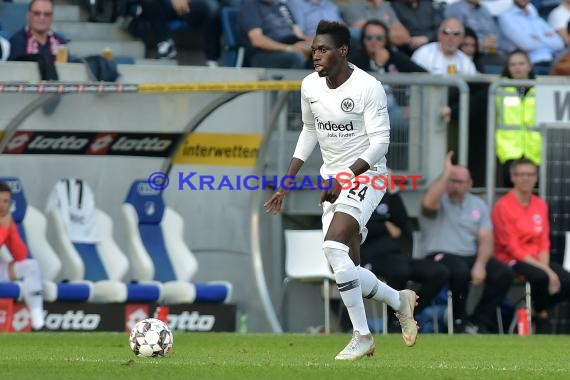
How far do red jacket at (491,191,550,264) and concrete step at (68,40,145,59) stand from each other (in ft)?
14.6

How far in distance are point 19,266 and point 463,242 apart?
4.49m

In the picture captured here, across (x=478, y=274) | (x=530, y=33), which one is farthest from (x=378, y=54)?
(x=530, y=33)

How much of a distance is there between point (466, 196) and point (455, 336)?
2100mm

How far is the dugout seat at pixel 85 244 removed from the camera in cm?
1513

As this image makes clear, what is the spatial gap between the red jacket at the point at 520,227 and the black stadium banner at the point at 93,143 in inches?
135

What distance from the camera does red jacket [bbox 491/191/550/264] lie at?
1578cm

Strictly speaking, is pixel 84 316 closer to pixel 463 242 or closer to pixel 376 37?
pixel 463 242

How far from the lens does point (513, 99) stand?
16094 millimetres

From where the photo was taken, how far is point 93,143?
15.6m

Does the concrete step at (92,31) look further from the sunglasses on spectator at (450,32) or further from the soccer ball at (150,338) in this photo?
the soccer ball at (150,338)

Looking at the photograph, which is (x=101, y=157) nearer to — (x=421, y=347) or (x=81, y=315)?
(x=81, y=315)

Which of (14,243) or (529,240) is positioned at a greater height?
(14,243)

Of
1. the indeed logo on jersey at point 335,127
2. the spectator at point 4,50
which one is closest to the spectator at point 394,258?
the spectator at point 4,50

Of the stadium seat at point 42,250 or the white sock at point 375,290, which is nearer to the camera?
the white sock at point 375,290
